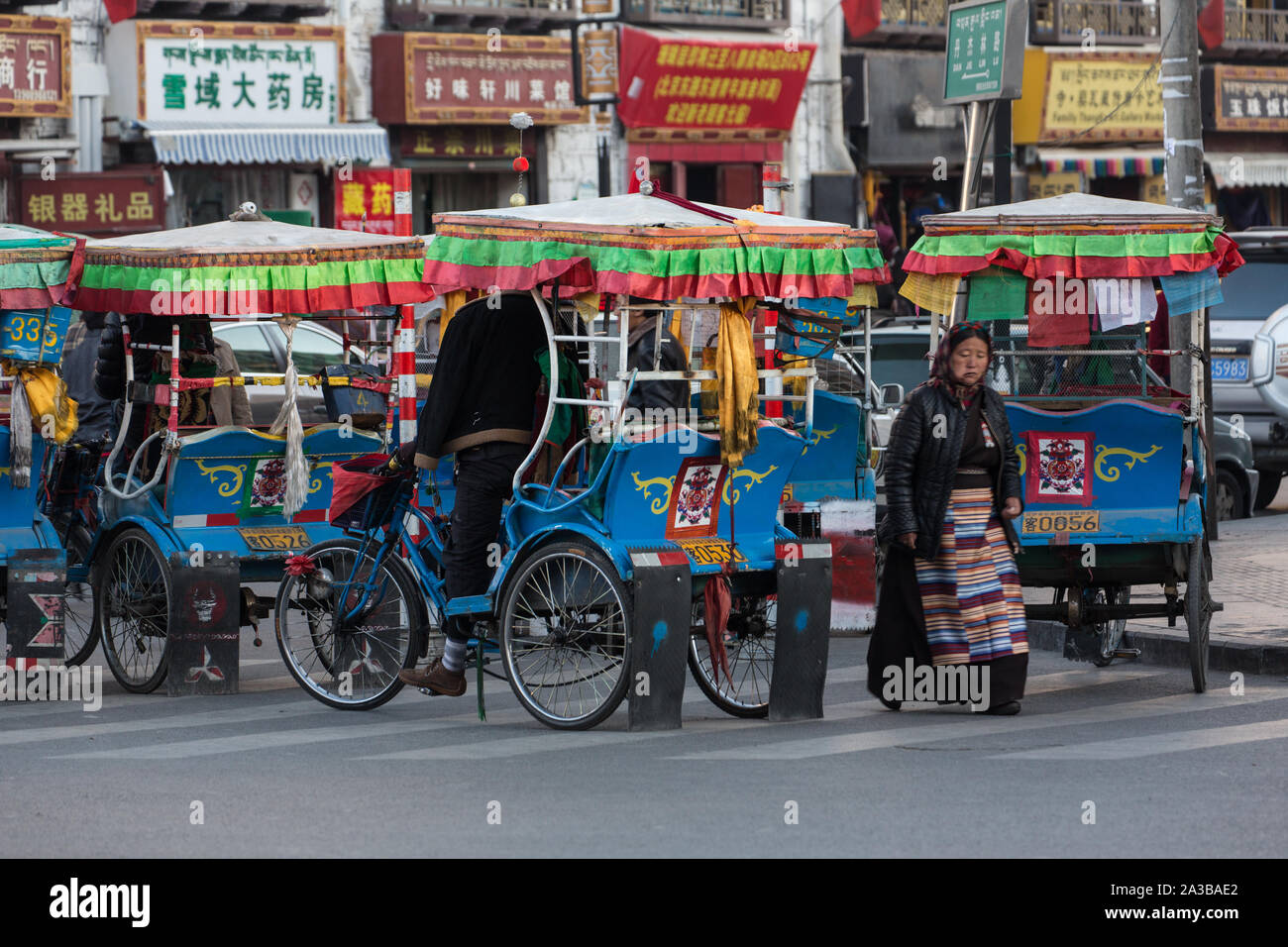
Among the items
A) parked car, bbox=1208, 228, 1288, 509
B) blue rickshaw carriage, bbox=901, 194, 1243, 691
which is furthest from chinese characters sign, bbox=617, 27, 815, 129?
blue rickshaw carriage, bbox=901, 194, 1243, 691

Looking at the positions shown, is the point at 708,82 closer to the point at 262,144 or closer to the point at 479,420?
the point at 262,144

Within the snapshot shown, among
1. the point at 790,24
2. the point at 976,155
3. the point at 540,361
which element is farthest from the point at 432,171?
the point at 540,361

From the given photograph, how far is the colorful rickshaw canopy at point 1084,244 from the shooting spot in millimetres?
9781

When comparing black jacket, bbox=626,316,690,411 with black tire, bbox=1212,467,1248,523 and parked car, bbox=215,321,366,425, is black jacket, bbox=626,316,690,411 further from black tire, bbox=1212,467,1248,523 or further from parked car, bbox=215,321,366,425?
black tire, bbox=1212,467,1248,523

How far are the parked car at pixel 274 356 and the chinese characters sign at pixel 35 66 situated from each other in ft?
16.8

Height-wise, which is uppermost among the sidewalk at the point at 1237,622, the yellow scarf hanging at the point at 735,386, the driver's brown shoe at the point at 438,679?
the yellow scarf hanging at the point at 735,386

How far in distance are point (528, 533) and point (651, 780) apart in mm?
1751

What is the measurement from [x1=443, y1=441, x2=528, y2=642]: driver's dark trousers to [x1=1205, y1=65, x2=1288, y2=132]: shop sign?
27.7 metres

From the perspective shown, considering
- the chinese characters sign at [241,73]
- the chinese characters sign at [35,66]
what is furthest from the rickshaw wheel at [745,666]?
the chinese characters sign at [241,73]

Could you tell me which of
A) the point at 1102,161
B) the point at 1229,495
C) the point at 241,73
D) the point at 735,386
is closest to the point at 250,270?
the point at 735,386

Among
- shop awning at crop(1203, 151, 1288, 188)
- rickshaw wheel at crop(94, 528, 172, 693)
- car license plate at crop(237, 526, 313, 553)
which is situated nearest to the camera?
rickshaw wheel at crop(94, 528, 172, 693)

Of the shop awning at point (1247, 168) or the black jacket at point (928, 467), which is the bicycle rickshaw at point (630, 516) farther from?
the shop awning at point (1247, 168)

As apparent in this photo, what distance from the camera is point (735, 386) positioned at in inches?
339

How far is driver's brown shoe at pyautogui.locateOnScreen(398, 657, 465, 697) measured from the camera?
901 centimetres
